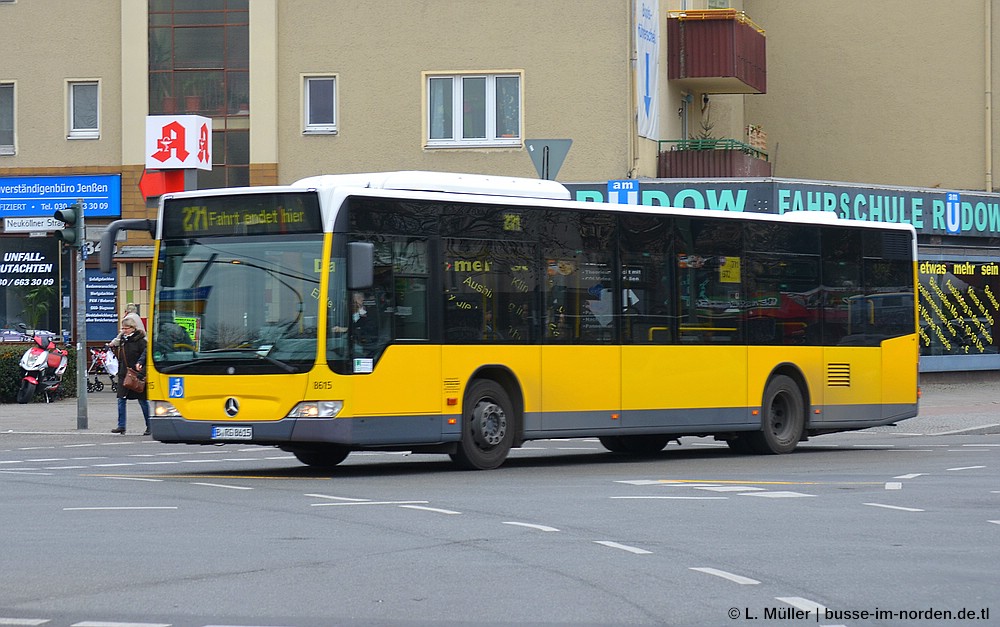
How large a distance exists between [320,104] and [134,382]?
12436mm

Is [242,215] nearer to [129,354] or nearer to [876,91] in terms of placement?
[129,354]

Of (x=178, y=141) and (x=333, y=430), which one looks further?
(x=178, y=141)

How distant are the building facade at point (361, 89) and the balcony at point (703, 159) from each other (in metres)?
0.04

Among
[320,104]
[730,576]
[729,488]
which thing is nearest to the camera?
[730,576]

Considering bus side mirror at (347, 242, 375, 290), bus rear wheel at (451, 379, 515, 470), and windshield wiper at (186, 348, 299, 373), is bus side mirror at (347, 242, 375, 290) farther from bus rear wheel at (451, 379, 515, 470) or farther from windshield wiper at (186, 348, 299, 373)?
bus rear wheel at (451, 379, 515, 470)

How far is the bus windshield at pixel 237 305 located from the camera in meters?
16.4

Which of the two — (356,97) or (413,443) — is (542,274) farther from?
(356,97)

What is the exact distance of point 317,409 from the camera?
53.5 feet

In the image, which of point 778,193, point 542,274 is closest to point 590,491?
point 542,274

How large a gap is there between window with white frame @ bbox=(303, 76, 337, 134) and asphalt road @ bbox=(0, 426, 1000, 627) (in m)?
18.4

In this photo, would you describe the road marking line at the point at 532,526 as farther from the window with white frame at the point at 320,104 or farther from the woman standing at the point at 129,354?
the window with white frame at the point at 320,104

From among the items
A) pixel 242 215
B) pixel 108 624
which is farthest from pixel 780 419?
pixel 108 624

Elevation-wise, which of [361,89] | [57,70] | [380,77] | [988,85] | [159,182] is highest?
[988,85]

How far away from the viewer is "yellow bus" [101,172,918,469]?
53.9ft
